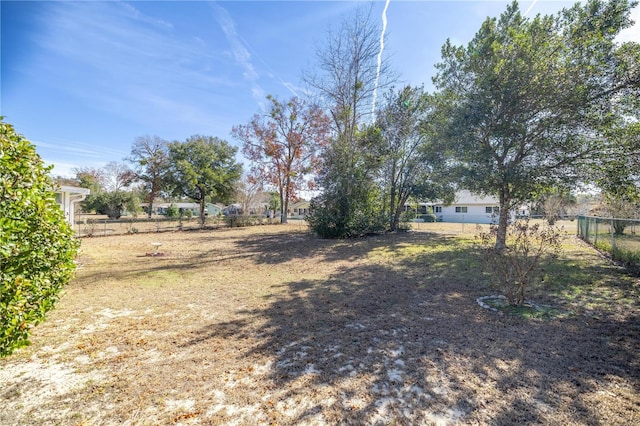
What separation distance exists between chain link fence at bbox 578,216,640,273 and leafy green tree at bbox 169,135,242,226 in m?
25.9

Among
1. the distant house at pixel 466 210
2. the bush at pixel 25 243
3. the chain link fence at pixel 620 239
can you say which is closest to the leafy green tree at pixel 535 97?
the chain link fence at pixel 620 239

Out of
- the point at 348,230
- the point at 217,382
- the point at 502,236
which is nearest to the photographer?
the point at 217,382

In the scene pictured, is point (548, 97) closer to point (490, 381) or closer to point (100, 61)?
point (490, 381)

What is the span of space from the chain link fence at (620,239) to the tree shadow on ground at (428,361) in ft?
16.5

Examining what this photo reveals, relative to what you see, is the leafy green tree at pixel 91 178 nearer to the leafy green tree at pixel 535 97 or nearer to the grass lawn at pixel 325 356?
the grass lawn at pixel 325 356

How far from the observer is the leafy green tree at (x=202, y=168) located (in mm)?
24984

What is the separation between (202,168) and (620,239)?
Result: 27138 millimetres

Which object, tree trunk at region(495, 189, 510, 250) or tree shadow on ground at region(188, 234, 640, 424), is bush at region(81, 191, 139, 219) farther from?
tree trunk at region(495, 189, 510, 250)

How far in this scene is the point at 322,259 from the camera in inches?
370

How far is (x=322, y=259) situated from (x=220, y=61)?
29.1 ft

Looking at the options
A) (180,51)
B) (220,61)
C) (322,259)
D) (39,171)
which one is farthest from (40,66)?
(322,259)

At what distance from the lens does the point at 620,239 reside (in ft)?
28.0

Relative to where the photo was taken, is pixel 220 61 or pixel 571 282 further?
pixel 220 61

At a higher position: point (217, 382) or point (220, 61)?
point (220, 61)
